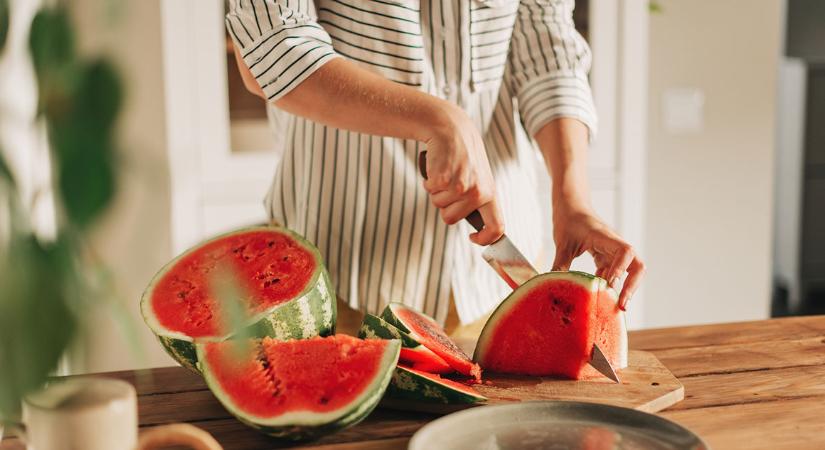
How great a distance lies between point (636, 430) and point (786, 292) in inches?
170

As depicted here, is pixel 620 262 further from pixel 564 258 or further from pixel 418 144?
pixel 418 144

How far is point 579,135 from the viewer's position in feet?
5.12

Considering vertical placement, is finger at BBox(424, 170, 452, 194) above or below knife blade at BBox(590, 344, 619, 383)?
above

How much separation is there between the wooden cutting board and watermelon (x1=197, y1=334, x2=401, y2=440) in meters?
0.09

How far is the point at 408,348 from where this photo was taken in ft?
3.55

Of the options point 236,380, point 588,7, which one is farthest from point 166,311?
point 588,7

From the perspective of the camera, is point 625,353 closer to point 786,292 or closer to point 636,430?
point 636,430

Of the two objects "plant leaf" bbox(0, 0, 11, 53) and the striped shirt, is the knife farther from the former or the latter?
"plant leaf" bbox(0, 0, 11, 53)

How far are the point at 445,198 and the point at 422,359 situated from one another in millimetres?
259

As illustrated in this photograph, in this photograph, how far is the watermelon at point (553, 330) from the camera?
3.80 ft

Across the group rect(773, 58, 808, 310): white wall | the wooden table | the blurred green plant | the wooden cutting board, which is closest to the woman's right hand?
the wooden cutting board

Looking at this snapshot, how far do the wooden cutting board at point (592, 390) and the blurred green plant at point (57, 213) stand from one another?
0.67 meters

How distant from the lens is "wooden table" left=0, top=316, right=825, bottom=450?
0.97m

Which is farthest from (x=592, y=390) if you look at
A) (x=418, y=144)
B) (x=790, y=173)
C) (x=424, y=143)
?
(x=790, y=173)
